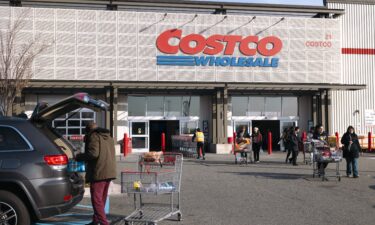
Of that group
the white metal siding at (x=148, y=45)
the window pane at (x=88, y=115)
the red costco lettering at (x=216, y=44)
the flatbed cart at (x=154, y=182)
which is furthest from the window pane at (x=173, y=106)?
the flatbed cart at (x=154, y=182)

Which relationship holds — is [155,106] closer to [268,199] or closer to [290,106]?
[290,106]

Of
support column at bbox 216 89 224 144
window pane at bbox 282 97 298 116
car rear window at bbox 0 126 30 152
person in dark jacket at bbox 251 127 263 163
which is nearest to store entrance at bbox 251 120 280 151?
window pane at bbox 282 97 298 116

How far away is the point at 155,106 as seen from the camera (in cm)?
3000

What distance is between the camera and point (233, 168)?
18.3 m

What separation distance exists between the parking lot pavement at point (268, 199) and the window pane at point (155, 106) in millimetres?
13357

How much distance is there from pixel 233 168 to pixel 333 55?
15573 mm

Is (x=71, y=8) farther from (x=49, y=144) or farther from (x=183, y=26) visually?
(x=49, y=144)

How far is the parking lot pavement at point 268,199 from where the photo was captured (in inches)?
359

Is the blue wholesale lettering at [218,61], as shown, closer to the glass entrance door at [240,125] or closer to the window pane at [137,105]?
Answer: the window pane at [137,105]

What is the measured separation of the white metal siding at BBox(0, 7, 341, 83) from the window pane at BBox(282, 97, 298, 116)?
180cm

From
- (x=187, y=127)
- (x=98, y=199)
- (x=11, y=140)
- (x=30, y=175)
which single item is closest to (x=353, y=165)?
(x=98, y=199)

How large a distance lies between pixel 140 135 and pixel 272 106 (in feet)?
27.9

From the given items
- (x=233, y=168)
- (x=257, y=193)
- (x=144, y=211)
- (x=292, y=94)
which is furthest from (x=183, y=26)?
(x=144, y=211)

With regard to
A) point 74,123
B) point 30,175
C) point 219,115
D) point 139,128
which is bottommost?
point 30,175
